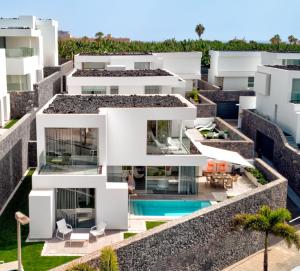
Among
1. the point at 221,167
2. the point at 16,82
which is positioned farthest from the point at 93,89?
the point at 221,167

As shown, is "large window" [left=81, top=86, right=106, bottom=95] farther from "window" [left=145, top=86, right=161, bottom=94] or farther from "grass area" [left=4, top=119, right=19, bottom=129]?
"grass area" [left=4, top=119, right=19, bottom=129]

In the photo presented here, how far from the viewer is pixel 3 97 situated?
148 feet

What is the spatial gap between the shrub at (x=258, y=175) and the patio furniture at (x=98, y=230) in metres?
13.6

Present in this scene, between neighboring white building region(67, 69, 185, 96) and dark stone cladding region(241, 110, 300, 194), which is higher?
neighboring white building region(67, 69, 185, 96)

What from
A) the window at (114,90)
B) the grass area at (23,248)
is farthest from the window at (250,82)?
the grass area at (23,248)

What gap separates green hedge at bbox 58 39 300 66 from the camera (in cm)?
8569

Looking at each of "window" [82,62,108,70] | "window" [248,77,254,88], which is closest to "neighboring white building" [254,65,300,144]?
"window" [248,77,254,88]

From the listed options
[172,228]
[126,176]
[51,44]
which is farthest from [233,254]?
[51,44]

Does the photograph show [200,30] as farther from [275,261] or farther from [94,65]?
[275,261]

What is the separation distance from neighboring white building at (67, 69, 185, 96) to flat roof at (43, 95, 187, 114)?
19.4ft

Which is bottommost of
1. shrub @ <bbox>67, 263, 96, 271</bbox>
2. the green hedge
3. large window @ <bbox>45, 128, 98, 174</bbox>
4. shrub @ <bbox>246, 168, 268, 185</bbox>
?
shrub @ <bbox>246, 168, 268, 185</bbox>

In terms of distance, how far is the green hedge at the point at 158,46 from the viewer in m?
85.7

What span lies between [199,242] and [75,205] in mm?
7398

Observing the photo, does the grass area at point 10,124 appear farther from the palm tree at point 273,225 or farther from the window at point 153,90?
the palm tree at point 273,225
